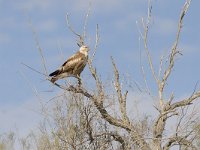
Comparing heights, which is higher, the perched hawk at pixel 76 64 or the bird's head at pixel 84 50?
the bird's head at pixel 84 50

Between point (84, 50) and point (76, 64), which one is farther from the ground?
point (84, 50)

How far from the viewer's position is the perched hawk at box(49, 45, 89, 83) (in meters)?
9.35

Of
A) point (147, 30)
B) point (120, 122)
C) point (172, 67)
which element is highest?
point (147, 30)

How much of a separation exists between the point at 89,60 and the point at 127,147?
2.02 m

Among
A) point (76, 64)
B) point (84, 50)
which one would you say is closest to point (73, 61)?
point (76, 64)

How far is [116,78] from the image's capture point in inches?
372

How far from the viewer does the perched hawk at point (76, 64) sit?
9347 mm

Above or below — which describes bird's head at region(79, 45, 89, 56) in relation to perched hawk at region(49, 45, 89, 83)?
above

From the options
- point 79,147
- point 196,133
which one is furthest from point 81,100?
point 196,133

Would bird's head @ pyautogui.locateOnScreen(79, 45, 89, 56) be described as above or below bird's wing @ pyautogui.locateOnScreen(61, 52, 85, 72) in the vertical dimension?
above

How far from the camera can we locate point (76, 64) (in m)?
9.46

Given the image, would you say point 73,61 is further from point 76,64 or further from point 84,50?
point 84,50

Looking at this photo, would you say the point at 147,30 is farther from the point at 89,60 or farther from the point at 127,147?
the point at 127,147

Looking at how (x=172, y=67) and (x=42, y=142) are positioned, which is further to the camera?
(x=42, y=142)
